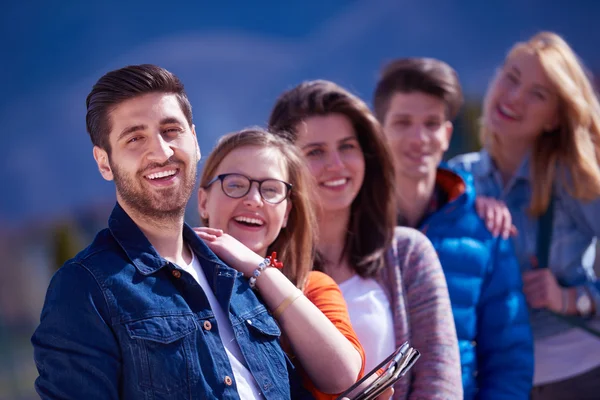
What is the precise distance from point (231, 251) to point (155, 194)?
0.33 meters

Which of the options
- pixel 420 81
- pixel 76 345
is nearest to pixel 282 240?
pixel 76 345

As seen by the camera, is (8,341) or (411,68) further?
(8,341)

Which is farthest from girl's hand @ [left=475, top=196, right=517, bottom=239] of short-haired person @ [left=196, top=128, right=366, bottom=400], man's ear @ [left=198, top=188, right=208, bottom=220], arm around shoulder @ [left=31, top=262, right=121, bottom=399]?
arm around shoulder @ [left=31, top=262, right=121, bottom=399]

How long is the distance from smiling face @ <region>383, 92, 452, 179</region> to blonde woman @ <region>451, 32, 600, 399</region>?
464mm

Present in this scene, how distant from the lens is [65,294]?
4.46 ft

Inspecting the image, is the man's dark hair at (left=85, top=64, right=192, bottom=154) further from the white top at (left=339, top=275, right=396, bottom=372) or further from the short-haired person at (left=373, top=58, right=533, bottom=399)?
the short-haired person at (left=373, top=58, right=533, bottom=399)

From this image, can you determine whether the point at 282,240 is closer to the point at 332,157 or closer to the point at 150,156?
the point at 332,157

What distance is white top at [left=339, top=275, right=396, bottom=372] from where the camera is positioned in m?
2.07

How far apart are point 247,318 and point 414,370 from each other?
0.77 meters

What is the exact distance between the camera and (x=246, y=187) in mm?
1955

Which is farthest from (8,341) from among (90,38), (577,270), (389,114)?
(577,270)

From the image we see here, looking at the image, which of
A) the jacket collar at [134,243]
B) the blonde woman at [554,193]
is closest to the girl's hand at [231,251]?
the jacket collar at [134,243]

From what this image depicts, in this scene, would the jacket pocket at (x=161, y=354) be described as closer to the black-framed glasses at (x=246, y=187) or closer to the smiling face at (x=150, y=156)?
the smiling face at (x=150, y=156)

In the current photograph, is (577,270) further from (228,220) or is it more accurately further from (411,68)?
(228,220)
